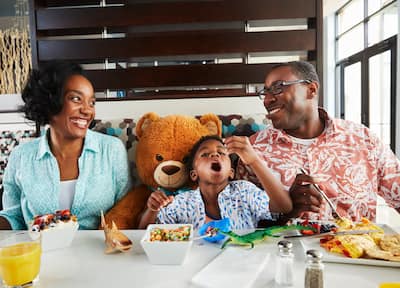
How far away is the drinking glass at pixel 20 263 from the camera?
845mm

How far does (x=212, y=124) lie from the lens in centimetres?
151

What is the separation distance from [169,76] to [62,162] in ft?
2.59

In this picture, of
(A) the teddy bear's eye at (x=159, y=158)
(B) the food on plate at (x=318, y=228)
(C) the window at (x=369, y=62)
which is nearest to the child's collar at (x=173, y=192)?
(A) the teddy bear's eye at (x=159, y=158)

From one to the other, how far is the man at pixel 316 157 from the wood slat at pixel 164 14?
1.90 feet

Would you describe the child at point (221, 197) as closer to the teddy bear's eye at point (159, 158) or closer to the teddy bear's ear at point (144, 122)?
the teddy bear's eye at point (159, 158)

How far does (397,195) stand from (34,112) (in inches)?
62.1

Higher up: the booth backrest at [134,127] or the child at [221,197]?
the booth backrest at [134,127]

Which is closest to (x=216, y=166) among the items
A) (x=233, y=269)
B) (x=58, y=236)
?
(x=233, y=269)

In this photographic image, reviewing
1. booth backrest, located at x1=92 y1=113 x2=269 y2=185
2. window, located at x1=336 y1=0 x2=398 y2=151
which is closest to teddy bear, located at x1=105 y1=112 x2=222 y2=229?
booth backrest, located at x1=92 y1=113 x2=269 y2=185

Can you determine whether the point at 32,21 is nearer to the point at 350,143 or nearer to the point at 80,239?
the point at 80,239

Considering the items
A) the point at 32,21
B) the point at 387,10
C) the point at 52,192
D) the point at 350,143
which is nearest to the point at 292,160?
the point at 350,143

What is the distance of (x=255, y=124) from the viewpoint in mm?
1619

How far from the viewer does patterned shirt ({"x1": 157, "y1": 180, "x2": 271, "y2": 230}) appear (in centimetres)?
133

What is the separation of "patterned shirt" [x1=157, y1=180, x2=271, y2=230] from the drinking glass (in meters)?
0.53
